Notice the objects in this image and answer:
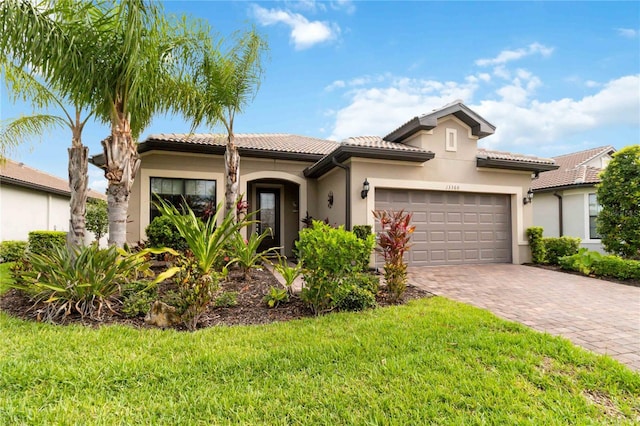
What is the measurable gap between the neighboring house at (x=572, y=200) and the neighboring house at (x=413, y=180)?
5.56m

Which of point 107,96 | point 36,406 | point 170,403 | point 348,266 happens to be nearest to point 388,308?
point 348,266

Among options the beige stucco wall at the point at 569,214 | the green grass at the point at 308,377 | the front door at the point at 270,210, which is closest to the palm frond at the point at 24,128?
the green grass at the point at 308,377

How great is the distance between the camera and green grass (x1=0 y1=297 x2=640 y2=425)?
247 centimetres

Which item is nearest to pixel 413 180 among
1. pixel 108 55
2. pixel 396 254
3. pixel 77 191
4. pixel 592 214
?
pixel 396 254

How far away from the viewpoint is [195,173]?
1071 centimetres

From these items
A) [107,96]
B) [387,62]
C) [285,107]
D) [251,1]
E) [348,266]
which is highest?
[251,1]

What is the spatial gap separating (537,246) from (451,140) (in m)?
4.93

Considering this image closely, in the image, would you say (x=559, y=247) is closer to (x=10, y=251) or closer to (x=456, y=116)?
(x=456, y=116)

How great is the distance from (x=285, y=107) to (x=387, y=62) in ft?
11.5

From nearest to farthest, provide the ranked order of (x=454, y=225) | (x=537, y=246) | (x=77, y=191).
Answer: (x=77, y=191)
(x=454, y=225)
(x=537, y=246)

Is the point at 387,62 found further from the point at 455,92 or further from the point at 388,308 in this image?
the point at 388,308

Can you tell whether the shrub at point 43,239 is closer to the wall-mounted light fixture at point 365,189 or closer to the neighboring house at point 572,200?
the wall-mounted light fixture at point 365,189

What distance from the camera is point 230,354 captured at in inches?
137

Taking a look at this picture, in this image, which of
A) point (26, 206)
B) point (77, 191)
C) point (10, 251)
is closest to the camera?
point (77, 191)
